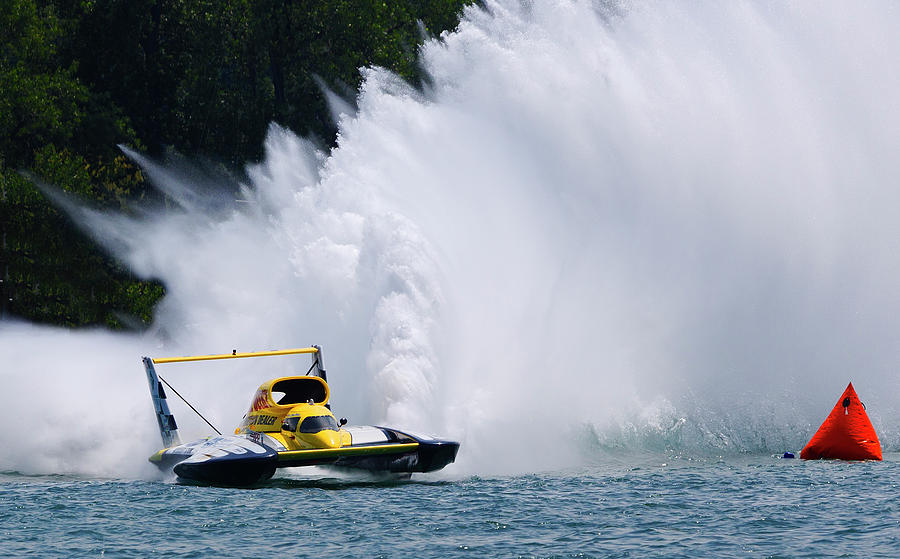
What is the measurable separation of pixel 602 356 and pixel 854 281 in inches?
235

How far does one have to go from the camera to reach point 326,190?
29688 mm

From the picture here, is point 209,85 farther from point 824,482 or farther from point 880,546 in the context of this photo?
point 880,546

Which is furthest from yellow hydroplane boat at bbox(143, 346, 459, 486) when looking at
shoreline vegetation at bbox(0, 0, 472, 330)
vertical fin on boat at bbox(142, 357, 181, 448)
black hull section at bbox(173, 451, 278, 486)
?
shoreline vegetation at bbox(0, 0, 472, 330)

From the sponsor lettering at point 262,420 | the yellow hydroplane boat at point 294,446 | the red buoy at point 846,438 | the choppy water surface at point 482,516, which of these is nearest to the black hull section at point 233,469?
the yellow hydroplane boat at point 294,446

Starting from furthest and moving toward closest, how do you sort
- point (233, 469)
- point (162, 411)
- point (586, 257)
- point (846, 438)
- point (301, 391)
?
1. point (586, 257)
2. point (846, 438)
3. point (162, 411)
4. point (301, 391)
5. point (233, 469)

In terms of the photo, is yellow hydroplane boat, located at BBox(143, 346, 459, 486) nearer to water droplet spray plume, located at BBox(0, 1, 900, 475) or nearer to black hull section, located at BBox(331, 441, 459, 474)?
black hull section, located at BBox(331, 441, 459, 474)

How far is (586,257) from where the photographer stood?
28.8 meters

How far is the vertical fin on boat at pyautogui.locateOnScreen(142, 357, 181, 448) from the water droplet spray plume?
3.82 ft

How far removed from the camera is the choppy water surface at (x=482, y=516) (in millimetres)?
15812

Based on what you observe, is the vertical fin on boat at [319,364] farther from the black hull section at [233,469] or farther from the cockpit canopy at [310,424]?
the black hull section at [233,469]

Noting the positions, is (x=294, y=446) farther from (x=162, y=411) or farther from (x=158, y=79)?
(x=158, y=79)

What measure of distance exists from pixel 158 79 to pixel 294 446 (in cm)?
3769

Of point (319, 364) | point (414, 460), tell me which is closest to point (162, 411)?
point (319, 364)

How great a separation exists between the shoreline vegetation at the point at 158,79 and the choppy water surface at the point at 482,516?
2761cm
